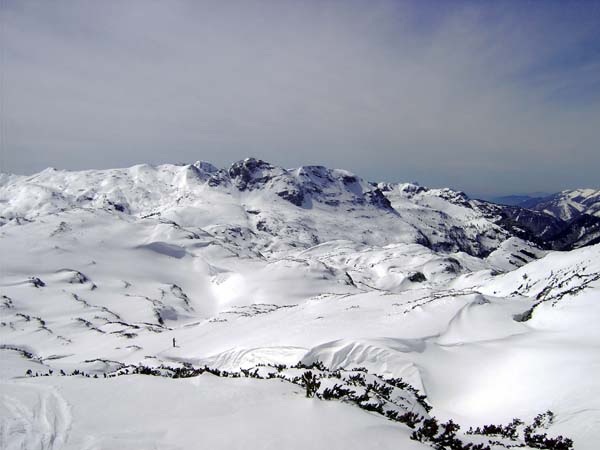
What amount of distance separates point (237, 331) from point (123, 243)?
10993 centimetres

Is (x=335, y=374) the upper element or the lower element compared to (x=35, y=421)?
lower

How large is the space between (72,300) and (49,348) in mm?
33924

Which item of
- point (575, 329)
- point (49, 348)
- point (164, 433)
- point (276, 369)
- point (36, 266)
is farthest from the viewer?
point (36, 266)

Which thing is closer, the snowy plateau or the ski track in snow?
the ski track in snow

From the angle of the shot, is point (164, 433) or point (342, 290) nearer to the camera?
point (164, 433)

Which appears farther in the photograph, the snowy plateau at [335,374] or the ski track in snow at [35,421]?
the snowy plateau at [335,374]

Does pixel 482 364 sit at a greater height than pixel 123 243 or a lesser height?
greater

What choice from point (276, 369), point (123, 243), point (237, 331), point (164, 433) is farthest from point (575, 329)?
point (123, 243)

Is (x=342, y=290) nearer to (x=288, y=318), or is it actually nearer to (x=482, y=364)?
(x=288, y=318)

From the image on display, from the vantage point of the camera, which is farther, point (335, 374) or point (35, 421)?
point (335, 374)

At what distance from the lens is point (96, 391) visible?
9.87m

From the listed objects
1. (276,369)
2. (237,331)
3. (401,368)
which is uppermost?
(276,369)

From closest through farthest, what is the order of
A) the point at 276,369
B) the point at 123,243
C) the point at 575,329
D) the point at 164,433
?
the point at 164,433 < the point at 276,369 < the point at 575,329 < the point at 123,243

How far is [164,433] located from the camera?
7469 millimetres
